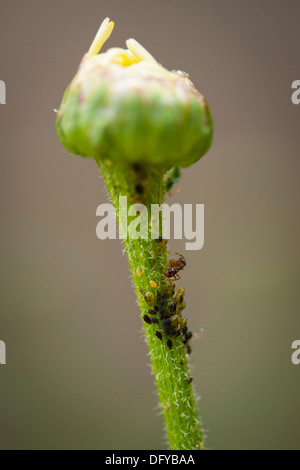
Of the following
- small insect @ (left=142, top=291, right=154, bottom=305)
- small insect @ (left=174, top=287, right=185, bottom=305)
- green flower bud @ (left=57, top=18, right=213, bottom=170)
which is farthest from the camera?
small insect @ (left=174, top=287, right=185, bottom=305)

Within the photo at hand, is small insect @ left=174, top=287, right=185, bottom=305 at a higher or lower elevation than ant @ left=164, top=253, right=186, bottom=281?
lower

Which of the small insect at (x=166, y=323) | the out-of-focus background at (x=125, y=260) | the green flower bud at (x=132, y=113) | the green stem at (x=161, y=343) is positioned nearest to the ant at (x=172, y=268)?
the green stem at (x=161, y=343)

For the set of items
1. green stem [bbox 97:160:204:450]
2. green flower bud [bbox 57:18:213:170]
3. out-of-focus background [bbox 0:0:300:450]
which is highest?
out-of-focus background [bbox 0:0:300:450]

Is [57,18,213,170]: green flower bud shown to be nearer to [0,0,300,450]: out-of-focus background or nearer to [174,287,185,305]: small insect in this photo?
[174,287,185,305]: small insect

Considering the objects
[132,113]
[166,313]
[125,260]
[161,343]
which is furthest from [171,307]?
[125,260]

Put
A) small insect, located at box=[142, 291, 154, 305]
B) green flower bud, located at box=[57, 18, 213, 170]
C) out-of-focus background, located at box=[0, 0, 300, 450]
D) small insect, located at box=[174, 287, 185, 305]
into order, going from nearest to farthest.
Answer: green flower bud, located at box=[57, 18, 213, 170] → small insect, located at box=[142, 291, 154, 305] → small insect, located at box=[174, 287, 185, 305] → out-of-focus background, located at box=[0, 0, 300, 450]

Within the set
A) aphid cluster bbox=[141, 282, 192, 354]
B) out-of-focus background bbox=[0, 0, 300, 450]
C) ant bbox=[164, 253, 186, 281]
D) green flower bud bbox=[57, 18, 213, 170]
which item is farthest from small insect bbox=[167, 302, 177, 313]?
out-of-focus background bbox=[0, 0, 300, 450]

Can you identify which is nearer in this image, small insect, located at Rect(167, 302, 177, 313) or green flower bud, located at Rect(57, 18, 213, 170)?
green flower bud, located at Rect(57, 18, 213, 170)

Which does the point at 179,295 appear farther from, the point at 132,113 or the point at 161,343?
the point at 132,113
